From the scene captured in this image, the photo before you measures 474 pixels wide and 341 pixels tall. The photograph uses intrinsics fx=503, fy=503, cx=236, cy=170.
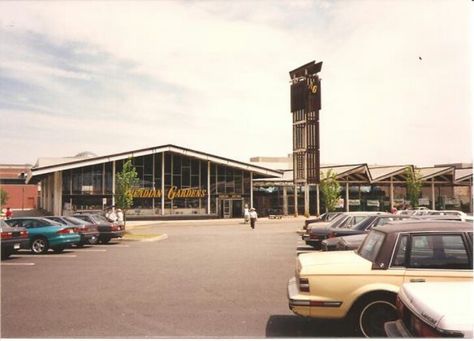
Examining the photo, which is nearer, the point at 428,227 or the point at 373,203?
the point at 428,227

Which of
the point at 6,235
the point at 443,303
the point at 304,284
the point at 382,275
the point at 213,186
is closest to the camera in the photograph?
the point at 443,303

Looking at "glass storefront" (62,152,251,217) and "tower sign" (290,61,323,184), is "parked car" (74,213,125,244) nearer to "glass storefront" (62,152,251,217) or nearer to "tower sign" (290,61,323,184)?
"glass storefront" (62,152,251,217)

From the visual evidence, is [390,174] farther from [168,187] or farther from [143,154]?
[143,154]

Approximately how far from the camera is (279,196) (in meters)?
58.6

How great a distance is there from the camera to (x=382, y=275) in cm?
673

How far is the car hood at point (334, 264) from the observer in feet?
22.4

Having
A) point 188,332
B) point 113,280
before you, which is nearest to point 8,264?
point 113,280

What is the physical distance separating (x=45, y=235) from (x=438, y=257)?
15280 mm

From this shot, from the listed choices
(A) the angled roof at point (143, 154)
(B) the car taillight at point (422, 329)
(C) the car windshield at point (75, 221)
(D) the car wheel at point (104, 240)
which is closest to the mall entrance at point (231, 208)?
(A) the angled roof at point (143, 154)

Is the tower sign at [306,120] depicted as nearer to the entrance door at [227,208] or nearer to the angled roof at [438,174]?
the entrance door at [227,208]

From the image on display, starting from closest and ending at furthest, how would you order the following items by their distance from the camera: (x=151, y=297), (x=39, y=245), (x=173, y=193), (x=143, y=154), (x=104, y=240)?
(x=151, y=297), (x=39, y=245), (x=104, y=240), (x=143, y=154), (x=173, y=193)

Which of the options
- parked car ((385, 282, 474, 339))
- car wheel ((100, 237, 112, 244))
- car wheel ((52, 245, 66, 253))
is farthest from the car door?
car wheel ((100, 237, 112, 244))

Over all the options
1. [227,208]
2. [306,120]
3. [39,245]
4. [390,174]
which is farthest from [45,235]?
[390,174]

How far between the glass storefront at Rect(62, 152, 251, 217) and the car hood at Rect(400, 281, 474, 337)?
4528 cm
